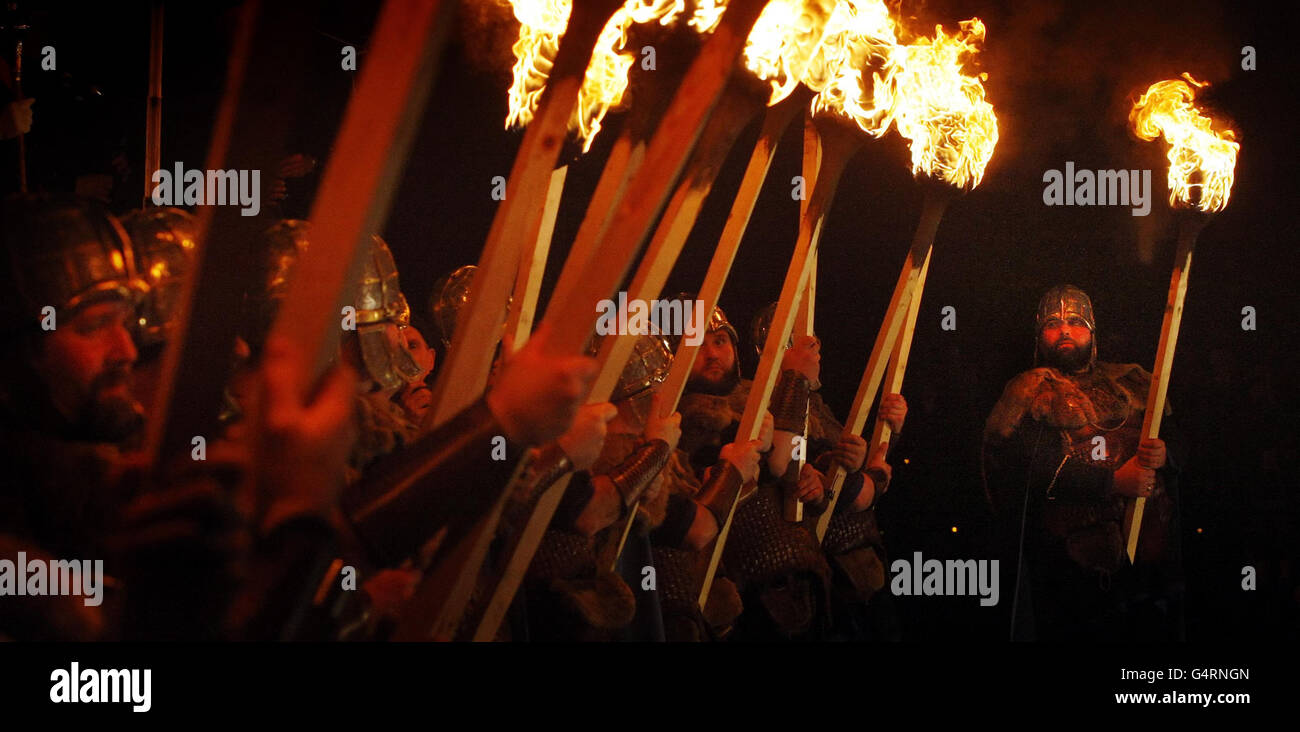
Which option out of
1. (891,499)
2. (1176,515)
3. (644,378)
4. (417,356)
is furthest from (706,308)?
(891,499)

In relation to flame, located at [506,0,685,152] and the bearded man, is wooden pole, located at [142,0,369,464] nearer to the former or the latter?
flame, located at [506,0,685,152]

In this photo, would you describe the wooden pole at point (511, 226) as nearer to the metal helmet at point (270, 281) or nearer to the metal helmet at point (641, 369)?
the metal helmet at point (270, 281)

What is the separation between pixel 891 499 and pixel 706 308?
442 centimetres

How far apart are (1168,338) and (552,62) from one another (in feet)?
12.1

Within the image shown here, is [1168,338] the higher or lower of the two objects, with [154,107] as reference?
lower

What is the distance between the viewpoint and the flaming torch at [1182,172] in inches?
220

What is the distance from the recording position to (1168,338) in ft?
18.4

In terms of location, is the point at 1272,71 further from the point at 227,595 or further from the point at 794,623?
the point at 227,595

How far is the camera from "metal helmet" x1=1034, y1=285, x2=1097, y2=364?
21.1 feet

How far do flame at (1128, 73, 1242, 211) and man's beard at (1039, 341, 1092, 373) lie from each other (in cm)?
105

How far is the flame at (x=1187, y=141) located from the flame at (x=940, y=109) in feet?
4.48

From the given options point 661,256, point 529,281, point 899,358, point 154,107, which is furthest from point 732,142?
point 899,358

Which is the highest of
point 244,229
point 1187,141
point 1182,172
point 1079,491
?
point 1187,141

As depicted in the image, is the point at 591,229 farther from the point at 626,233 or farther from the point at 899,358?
the point at 899,358
